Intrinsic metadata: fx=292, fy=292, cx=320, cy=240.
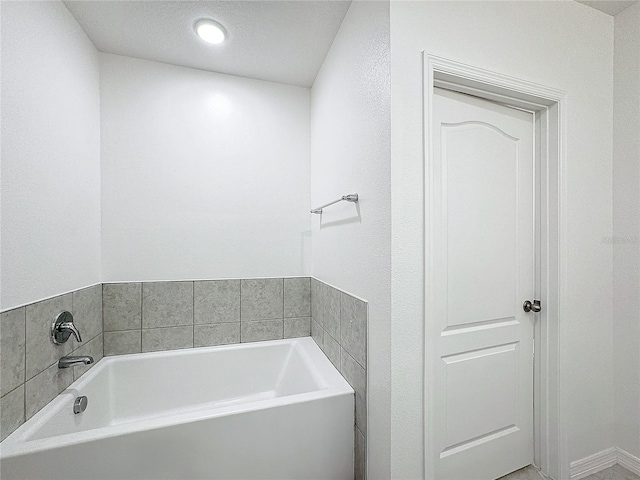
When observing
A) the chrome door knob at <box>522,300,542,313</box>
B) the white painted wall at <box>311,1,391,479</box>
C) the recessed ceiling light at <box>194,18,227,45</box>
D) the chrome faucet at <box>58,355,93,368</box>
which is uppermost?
the recessed ceiling light at <box>194,18,227,45</box>

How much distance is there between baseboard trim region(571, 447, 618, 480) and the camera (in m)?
1.59

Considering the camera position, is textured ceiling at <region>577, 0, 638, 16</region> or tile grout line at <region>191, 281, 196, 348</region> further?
tile grout line at <region>191, 281, 196, 348</region>

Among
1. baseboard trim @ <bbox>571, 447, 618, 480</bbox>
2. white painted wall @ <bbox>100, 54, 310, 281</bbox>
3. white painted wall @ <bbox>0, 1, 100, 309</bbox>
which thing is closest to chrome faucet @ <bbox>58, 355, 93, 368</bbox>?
white painted wall @ <bbox>0, 1, 100, 309</bbox>

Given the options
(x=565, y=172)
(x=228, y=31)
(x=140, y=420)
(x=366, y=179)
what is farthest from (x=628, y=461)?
(x=228, y=31)

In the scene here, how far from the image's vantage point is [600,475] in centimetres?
162

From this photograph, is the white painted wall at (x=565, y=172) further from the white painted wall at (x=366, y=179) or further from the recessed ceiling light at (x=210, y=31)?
the recessed ceiling light at (x=210, y=31)

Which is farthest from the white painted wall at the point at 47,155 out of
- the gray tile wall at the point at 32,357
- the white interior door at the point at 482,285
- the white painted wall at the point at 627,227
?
the white painted wall at the point at 627,227

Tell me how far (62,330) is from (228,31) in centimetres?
185

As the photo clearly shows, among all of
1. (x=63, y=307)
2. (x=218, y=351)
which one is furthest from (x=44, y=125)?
(x=218, y=351)

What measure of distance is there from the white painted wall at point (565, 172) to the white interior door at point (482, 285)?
6.2 inches

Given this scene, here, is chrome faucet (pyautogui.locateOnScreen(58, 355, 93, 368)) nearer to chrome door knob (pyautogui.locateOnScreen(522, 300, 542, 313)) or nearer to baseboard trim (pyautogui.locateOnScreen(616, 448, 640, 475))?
chrome door knob (pyautogui.locateOnScreen(522, 300, 542, 313))

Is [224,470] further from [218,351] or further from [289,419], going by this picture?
[218,351]

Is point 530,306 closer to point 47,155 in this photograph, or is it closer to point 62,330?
point 62,330

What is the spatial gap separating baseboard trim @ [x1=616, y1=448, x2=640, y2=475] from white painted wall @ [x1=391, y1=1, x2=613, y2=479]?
2.4 inches
